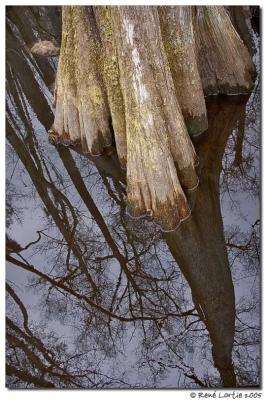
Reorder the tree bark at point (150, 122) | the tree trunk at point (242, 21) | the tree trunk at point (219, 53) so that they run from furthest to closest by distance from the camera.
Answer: the tree trunk at point (242, 21) → the tree trunk at point (219, 53) → the tree bark at point (150, 122)

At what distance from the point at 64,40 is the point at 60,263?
2646mm

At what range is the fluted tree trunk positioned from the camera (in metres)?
4.39

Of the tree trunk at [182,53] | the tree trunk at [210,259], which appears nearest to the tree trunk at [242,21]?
the tree trunk at [182,53]

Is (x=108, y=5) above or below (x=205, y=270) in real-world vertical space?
above

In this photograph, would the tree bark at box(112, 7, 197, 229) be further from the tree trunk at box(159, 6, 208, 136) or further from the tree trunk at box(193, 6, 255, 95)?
the tree trunk at box(193, 6, 255, 95)

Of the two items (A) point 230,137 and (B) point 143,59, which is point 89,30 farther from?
(A) point 230,137

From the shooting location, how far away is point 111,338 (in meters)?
4.00

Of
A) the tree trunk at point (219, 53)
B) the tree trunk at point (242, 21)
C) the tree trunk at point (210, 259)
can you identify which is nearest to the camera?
the tree trunk at point (210, 259)

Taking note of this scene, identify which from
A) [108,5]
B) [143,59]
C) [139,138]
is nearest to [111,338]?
[139,138]

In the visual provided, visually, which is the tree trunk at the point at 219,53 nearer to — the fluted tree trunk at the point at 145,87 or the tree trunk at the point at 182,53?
the fluted tree trunk at the point at 145,87

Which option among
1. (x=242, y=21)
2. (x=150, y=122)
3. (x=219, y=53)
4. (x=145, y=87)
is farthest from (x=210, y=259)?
(x=242, y=21)

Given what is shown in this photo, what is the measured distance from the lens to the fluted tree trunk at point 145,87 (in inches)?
173

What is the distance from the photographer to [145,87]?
4.39 m

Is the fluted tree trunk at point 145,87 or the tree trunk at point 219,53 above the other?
the tree trunk at point 219,53
